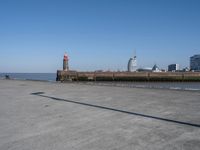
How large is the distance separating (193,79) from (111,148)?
222 ft

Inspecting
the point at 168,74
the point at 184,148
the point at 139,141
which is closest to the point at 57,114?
the point at 139,141

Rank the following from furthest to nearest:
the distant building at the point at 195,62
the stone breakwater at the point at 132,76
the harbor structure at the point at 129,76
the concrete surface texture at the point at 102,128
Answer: the distant building at the point at 195,62, the stone breakwater at the point at 132,76, the harbor structure at the point at 129,76, the concrete surface texture at the point at 102,128

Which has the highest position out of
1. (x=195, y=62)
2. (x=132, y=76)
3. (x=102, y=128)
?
(x=195, y=62)

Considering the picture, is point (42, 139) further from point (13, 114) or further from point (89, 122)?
point (13, 114)

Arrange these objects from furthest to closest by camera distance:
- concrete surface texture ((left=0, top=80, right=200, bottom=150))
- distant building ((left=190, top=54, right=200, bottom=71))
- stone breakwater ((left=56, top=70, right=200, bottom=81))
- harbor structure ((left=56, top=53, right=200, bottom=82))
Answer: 1. distant building ((left=190, top=54, right=200, bottom=71))
2. stone breakwater ((left=56, top=70, right=200, bottom=81))
3. harbor structure ((left=56, top=53, right=200, bottom=82))
4. concrete surface texture ((left=0, top=80, right=200, bottom=150))

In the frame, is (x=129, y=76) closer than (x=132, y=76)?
Yes

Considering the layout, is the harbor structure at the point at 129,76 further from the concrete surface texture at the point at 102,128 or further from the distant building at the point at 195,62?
the distant building at the point at 195,62

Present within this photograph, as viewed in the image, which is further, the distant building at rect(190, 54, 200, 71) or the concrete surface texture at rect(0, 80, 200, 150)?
the distant building at rect(190, 54, 200, 71)

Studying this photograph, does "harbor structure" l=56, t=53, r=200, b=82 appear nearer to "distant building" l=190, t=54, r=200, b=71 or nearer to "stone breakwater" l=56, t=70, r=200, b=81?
"stone breakwater" l=56, t=70, r=200, b=81

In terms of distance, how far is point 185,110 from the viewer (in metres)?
9.38

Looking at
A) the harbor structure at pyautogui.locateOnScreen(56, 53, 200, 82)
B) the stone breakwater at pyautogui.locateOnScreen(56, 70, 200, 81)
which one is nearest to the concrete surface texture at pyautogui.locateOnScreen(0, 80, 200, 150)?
the harbor structure at pyautogui.locateOnScreen(56, 53, 200, 82)

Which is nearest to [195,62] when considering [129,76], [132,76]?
[132,76]

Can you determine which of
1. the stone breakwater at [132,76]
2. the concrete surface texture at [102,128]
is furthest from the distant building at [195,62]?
the concrete surface texture at [102,128]

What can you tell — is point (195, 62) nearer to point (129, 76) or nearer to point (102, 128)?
point (129, 76)
